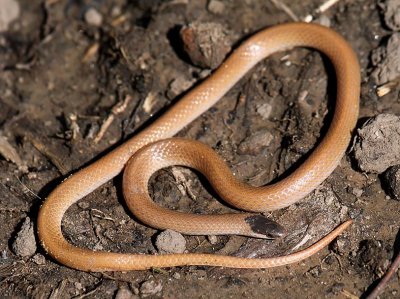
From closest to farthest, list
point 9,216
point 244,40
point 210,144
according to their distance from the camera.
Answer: point 9,216
point 210,144
point 244,40

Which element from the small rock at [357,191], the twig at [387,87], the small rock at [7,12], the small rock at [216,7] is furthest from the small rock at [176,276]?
the small rock at [7,12]

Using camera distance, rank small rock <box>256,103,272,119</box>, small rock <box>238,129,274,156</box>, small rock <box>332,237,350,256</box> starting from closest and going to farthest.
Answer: small rock <box>332,237,350,256</box>, small rock <box>238,129,274,156</box>, small rock <box>256,103,272,119</box>

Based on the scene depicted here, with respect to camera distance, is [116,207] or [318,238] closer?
[318,238]

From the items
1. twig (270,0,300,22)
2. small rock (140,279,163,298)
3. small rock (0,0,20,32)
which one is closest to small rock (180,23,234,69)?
twig (270,0,300,22)

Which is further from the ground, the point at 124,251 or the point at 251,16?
the point at 251,16

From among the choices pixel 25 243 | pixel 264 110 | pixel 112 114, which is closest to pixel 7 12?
pixel 112 114

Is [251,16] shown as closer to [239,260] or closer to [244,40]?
[244,40]

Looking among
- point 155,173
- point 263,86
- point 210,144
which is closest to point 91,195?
Answer: point 155,173

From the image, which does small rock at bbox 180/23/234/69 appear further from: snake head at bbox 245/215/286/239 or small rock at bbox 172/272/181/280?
small rock at bbox 172/272/181/280

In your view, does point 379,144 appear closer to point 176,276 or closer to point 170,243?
point 170,243
